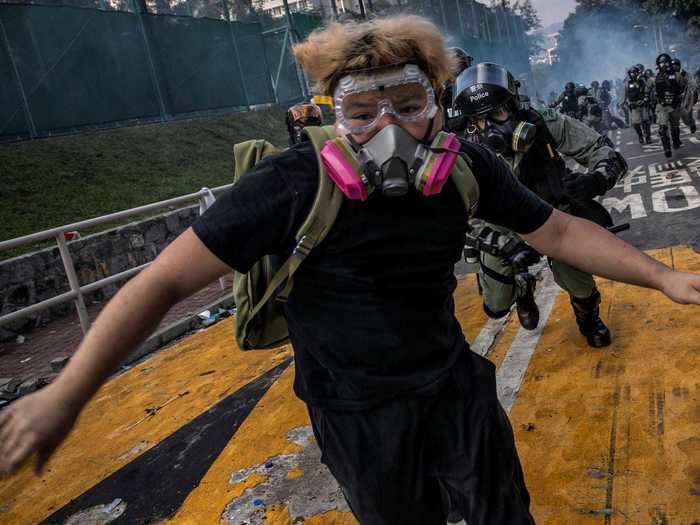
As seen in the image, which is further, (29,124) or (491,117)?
(29,124)

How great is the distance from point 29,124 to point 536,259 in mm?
10568

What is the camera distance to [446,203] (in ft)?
5.59

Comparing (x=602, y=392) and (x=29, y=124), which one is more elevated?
(x=29, y=124)

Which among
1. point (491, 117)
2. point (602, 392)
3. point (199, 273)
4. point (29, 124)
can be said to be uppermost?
point (29, 124)

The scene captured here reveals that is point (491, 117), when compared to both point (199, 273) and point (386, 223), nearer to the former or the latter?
point (386, 223)

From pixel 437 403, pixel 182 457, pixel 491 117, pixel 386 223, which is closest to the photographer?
pixel 386 223

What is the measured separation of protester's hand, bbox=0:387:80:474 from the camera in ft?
4.21

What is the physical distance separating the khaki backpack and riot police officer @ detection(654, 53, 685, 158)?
11.5m

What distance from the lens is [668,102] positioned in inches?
467

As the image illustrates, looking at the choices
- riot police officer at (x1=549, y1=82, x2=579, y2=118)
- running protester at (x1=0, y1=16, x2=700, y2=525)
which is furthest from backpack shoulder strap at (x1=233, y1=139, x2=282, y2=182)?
riot police officer at (x1=549, y1=82, x2=579, y2=118)

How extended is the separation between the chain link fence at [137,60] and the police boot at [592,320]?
652cm

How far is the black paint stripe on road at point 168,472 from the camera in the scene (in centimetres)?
317

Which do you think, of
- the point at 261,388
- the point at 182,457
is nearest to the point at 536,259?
the point at 261,388

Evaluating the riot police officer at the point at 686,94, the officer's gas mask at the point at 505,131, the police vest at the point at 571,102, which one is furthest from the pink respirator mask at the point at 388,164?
the police vest at the point at 571,102
